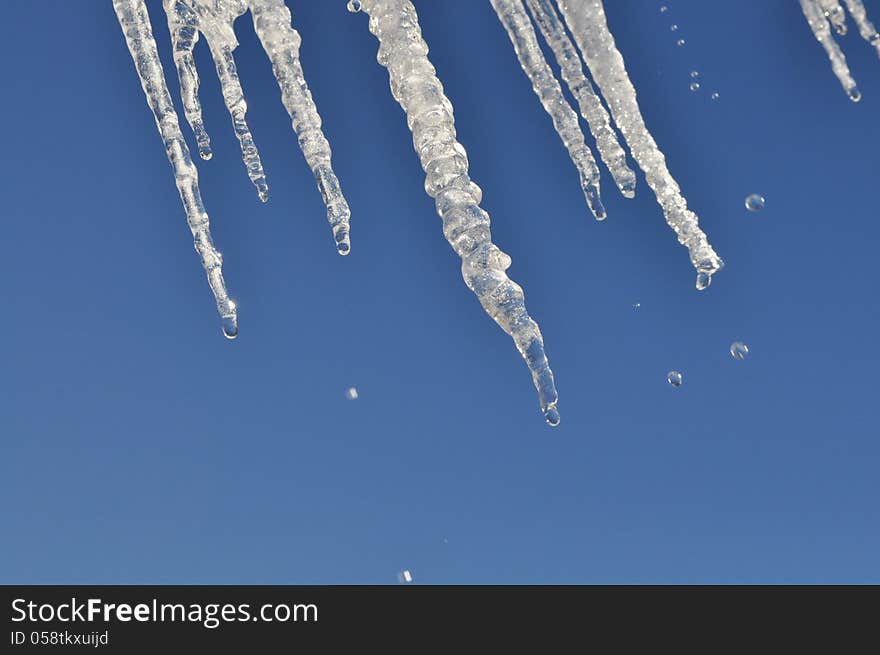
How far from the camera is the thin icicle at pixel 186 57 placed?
9.49 feet

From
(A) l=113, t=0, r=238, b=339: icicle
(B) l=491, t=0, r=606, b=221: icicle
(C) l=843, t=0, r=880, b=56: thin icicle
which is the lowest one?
(A) l=113, t=0, r=238, b=339: icicle

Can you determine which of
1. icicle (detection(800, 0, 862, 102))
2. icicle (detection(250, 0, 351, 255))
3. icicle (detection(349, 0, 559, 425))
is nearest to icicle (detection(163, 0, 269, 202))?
icicle (detection(250, 0, 351, 255))

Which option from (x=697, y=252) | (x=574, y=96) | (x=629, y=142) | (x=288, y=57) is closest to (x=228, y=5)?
(x=288, y=57)

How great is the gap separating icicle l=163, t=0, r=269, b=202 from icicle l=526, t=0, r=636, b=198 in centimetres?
106

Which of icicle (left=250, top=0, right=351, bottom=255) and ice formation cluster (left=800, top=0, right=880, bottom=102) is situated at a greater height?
ice formation cluster (left=800, top=0, right=880, bottom=102)

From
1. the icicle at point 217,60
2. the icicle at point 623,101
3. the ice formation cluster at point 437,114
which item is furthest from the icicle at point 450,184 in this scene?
the icicle at point 623,101

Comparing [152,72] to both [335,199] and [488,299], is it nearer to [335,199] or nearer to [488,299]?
[335,199]

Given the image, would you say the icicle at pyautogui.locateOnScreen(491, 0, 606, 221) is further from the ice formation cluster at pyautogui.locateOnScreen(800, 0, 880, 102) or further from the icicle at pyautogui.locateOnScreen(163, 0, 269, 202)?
the ice formation cluster at pyautogui.locateOnScreen(800, 0, 880, 102)

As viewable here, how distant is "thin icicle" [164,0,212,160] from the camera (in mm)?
2893

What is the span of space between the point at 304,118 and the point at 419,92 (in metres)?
0.38

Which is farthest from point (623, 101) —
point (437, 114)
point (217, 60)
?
point (217, 60)

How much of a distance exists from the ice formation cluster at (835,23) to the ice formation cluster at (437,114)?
1323 mm

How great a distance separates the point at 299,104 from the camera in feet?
9.62

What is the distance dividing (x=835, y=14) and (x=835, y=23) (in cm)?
4
